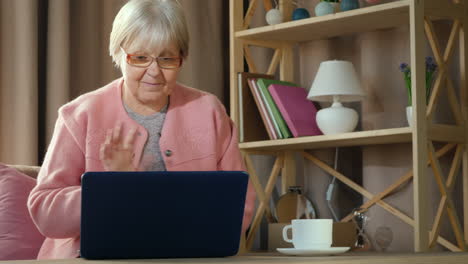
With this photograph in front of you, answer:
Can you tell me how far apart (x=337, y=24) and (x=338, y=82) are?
0.22 meters

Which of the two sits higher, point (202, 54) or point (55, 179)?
point (202, 54)

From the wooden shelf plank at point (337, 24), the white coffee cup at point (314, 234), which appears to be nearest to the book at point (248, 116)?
the wooden shelf plank at point (337, 24)

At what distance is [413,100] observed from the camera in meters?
2.32

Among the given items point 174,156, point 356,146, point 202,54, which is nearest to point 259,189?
point 356,146

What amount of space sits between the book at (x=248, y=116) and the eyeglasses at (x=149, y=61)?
3.34 feet

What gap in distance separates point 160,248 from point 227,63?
2138mm

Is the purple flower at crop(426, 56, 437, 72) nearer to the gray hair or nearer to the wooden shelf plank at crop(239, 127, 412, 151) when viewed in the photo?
the wooden shelf plank at crop(239, 127, 412, 151)

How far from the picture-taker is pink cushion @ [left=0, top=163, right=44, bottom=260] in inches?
78.2

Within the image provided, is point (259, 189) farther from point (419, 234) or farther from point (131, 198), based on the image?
point (131, 198)

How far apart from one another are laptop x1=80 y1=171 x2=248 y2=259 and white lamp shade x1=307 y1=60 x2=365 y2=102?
56.5 inches

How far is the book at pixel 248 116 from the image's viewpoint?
109 inches

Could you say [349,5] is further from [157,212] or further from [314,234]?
[157,212]

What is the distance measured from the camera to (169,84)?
1788 mm

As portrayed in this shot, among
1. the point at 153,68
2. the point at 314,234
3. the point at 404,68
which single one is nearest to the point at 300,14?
the point at 404,68
